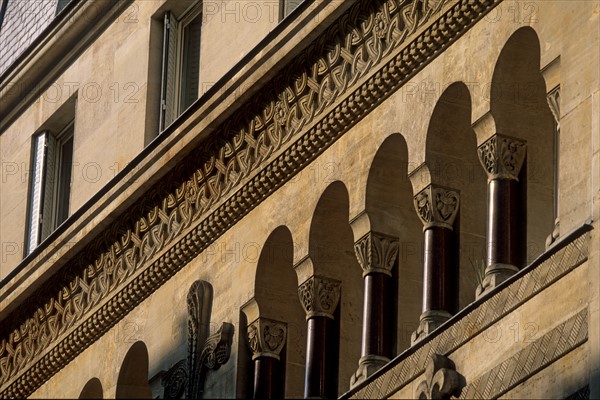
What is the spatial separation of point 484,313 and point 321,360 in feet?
13.9

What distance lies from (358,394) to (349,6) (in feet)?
15.1

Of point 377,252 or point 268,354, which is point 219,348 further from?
point 377,252

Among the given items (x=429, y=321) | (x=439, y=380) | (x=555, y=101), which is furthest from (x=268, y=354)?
(x=555, y=101)

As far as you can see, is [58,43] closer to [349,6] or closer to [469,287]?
[349,6]

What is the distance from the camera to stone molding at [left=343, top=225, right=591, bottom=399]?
83.3 ft

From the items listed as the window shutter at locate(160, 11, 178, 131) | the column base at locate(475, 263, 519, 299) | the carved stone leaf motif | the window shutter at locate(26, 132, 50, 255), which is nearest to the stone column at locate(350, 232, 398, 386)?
the column base at locate(475, 263, 519, 299)

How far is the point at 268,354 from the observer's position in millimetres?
31609

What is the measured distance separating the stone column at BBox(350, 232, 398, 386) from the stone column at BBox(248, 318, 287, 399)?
2324 mm

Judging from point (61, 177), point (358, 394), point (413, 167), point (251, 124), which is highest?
point (61, 177)

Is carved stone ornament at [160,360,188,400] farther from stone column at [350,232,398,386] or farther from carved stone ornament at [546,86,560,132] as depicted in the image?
carved stone ornament at [546,86,560,132]

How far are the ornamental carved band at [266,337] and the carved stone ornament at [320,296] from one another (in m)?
1.03

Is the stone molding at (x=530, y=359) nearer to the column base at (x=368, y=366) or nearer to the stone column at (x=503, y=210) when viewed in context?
the stone column at (x=503, y=210)

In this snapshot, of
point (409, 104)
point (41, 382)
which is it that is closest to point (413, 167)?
point (409, 104)

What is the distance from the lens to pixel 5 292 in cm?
3797
